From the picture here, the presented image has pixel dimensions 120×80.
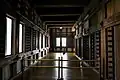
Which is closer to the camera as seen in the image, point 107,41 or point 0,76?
point 0,76

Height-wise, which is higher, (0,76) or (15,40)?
(15,40)

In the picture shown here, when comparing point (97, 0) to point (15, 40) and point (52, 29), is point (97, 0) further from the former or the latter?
point (52, 29)

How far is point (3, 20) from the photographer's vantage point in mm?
5875

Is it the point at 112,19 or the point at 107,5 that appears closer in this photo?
the point at 112,19

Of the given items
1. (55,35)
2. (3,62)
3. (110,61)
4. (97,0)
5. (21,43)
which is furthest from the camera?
(55,35)

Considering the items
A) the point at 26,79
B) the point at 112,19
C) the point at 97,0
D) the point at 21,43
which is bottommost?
the point at 26,79

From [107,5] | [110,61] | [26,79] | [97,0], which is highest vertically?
[97,0]

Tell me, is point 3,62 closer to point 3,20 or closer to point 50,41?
point 3,20

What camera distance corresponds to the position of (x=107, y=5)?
21.4ft

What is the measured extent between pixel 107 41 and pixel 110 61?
626 mm

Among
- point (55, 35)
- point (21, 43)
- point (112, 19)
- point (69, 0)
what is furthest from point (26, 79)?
point (55, 35)

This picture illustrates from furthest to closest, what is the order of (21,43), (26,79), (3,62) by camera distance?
1. (21,43)
2. (26,79)
3. (3,62)

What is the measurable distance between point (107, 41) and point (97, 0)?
8.62 feet

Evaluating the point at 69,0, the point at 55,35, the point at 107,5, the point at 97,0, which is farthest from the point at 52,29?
the point at 107,5
